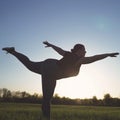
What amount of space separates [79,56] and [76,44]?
0.99 ft

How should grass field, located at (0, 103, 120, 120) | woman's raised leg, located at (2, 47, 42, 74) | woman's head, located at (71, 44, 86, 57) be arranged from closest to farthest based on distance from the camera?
woman's head, located at (71, 44, 86, 57)
woman's raised leg, located at (2, 47, 42, 74)
grass field, located at (0, 103, 120, 120)

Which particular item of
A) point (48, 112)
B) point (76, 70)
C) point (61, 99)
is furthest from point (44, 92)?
point (61, 99)

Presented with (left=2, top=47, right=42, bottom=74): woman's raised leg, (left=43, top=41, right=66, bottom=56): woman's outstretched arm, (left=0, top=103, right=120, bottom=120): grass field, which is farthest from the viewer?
(left=0, top=103, right=120, bottom=120): grass field

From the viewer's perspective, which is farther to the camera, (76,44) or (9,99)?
(9,99)

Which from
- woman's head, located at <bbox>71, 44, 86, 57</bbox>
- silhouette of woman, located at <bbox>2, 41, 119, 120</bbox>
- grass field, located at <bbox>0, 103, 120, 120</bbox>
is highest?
woman's head, located at <bbox>71, 44, 86, 57</bbox>

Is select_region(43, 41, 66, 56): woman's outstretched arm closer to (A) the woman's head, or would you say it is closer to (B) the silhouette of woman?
(B) the silhouette of woman

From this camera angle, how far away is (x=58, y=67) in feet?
22.4

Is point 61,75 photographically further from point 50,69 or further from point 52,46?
point 52,46

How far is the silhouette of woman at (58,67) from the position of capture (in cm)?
661

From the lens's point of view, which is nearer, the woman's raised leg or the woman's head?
the woman's head

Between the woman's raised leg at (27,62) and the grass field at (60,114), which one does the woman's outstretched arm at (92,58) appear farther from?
the grass field at (60,114)

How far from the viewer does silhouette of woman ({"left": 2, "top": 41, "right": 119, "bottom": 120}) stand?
661 cm

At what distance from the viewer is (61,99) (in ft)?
333

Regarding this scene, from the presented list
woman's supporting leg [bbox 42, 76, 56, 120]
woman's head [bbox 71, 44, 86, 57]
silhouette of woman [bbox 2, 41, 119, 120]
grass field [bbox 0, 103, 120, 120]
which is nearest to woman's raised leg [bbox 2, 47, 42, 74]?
silhouette of woman [bbox 2, 41, 119, 120]
